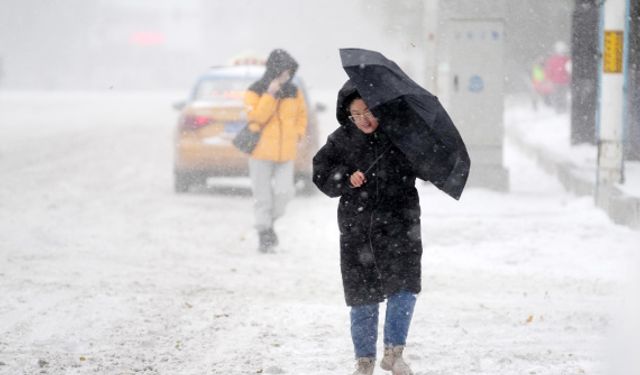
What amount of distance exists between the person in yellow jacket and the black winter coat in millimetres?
4444

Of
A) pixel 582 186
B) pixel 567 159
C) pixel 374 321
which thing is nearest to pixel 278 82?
pixel 374 321

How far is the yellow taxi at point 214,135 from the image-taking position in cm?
1401

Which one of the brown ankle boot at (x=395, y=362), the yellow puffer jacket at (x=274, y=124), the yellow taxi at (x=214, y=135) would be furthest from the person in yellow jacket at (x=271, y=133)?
the brown ankle boot at (x=395, y=362)

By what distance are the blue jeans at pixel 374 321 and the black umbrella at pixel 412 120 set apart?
60cm

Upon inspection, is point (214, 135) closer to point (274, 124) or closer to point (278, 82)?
point (274, 124)

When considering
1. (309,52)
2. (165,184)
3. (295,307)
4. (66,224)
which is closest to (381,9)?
(165,184)

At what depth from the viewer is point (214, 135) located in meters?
14.1

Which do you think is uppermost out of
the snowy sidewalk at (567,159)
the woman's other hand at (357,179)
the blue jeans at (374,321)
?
the woman's other hand at (357,179)

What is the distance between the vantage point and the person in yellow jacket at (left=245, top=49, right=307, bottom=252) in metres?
9.87

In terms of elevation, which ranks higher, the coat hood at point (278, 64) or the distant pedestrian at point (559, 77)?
the coat hood at point (278, 64)

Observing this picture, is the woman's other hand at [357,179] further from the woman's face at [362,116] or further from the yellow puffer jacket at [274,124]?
the yellow puffer jacket at [274,124]

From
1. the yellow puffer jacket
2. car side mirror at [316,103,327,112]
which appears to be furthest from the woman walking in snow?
car side mirror at [316,103,327,112]

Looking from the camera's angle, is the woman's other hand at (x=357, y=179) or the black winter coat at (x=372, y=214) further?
the black winter coat at (x=372, y=214)

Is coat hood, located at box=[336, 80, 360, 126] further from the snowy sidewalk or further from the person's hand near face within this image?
the snowy sidewalk
